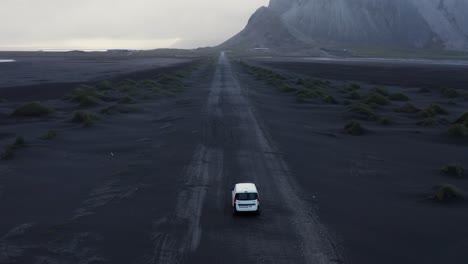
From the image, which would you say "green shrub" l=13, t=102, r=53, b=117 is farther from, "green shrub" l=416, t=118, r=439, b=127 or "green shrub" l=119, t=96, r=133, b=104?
"green shrub" l=416, t=118, r=439, b=127

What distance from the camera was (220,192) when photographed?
81.4 feet

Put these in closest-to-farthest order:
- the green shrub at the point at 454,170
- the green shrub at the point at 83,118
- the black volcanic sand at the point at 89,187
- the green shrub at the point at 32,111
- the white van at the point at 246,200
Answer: the black volcanic sand at the point at 89,187, the white van at the point at 246,200, the green shrub at the point at 454,170, the green shrub at the point at 83,118, the green shrub at the point at 32,111

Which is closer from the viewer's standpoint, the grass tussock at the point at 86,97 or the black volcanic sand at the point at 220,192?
the black volcanic sand at the point at 220,192

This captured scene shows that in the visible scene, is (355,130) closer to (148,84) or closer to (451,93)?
(451,93)

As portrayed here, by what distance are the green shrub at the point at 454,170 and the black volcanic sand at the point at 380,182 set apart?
68 centimetres

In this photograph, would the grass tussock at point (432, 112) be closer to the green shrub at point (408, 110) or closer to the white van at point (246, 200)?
the green shrub at point (408, 110)

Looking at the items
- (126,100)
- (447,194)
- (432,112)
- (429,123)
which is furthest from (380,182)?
(126,100)

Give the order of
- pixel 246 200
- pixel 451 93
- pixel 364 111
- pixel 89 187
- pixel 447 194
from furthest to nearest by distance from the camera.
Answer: pixel 451 93, pixel 364 111, pixel 89 187, pixel 447 194, pixel 246 200

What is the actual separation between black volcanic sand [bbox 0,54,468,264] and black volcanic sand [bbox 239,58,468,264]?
0.08 m

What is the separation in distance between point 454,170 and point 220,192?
14.4 m

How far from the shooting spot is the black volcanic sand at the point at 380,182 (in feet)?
61.5

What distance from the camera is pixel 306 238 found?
18922mm

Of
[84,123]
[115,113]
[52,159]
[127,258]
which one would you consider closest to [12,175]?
[52,159]

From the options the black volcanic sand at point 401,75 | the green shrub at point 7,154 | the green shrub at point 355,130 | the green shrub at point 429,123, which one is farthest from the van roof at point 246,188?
the black volcanic sand at point 401,75
